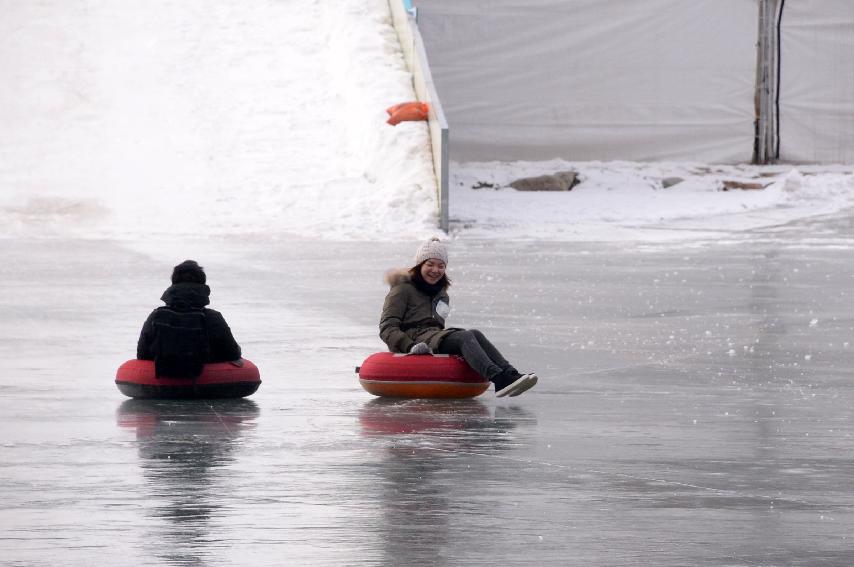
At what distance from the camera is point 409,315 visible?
8.97m

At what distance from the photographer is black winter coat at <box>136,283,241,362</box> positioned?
8.51 m

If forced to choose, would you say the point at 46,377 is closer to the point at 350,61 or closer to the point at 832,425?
the point at 832,425

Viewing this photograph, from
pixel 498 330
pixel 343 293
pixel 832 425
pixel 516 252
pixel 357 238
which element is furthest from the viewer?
pixel 357 238

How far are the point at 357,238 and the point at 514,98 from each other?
1036 centimetres

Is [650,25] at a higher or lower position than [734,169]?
higher

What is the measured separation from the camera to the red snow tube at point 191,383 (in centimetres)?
846

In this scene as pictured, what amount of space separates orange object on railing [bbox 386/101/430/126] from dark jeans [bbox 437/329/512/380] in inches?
614

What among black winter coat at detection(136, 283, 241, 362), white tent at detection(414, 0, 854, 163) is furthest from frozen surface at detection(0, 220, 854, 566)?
white tent at detection(414, 0, 854, 163)

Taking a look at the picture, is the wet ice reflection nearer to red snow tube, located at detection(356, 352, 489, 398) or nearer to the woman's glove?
red snow tube, located at detection(356, 352, 489, 398)

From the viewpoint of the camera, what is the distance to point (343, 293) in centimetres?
1393

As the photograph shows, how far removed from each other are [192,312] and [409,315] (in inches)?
49.1

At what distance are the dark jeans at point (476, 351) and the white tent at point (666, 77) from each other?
825 inches

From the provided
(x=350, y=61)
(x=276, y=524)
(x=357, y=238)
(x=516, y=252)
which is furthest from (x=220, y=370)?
(x=350, y=61)

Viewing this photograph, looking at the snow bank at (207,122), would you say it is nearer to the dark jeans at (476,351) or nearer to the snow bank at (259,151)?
the snow bank at (259,151)
